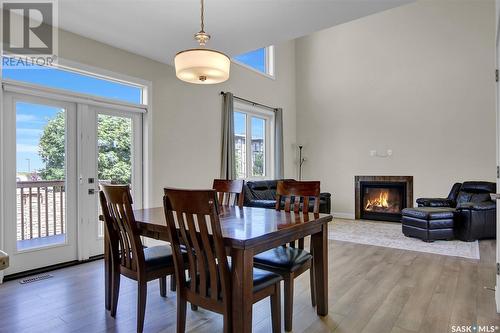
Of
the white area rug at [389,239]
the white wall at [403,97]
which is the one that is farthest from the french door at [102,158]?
the white wall at [403,97]

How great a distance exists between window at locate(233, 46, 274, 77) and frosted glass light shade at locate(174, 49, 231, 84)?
3991 mm

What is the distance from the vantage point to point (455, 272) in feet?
10.9

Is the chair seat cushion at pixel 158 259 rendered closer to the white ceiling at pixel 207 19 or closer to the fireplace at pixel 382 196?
the white ceiling at pixel 207 19

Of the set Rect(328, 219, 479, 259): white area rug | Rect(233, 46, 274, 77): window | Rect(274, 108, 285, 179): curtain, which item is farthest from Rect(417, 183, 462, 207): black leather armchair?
Rect(233, 46, 274, 77): window

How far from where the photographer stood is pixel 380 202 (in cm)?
673

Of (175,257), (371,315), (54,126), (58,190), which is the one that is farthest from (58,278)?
(371,315)

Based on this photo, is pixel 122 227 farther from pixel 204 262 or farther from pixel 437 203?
pixel 437 203

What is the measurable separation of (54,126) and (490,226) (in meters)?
6.15

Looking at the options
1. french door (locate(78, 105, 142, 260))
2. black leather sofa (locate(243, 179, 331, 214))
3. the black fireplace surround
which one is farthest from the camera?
the black fireplace surround

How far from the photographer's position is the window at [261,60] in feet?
20.9

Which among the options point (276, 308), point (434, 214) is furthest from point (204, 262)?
point (434, 214)

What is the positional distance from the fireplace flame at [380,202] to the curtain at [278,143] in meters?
2.06

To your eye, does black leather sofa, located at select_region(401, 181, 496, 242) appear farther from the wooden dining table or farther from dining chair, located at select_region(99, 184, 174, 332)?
dining chair, located at select_region(99, 184, 174, 332)

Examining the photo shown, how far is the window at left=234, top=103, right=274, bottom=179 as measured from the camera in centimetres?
640
